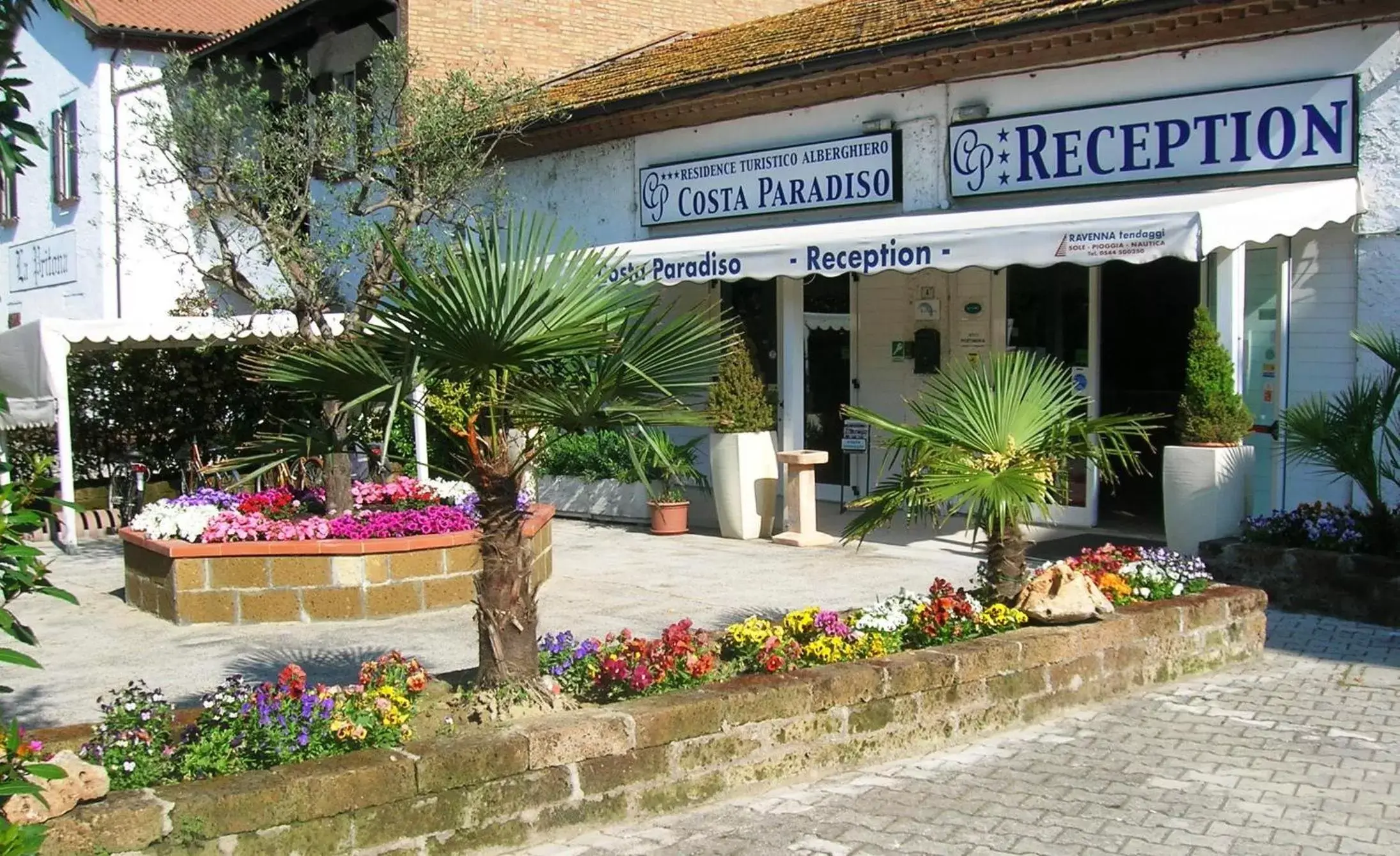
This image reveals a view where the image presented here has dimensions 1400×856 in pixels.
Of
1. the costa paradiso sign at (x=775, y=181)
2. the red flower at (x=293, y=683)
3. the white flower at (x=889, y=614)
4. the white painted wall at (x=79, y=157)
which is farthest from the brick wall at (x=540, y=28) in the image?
the red flower at (x=293, y=683)

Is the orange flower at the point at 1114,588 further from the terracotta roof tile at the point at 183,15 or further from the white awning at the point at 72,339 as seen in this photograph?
the terracotta roof tile at the point at 183,15

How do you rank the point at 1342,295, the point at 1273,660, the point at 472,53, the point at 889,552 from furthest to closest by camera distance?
1. the point at 472,53
2. the point at 889,552
3. the point at 1342,295
4. the point at 1273,660

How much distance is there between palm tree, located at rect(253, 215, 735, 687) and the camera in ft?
16.9

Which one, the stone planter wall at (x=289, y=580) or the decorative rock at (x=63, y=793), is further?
the stone planter wall at (x=289, y=580)

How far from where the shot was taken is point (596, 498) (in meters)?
14.3

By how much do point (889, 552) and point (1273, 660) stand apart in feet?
13.2

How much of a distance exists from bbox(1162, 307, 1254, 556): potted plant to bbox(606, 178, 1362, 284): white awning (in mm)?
709

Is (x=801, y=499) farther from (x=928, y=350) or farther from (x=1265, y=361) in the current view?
(x=1265, y=361)

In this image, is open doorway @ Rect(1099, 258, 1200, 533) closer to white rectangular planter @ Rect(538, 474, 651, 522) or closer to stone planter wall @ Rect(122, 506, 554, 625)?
white rectangular planter @ Rect(538, 474, 651, 522)

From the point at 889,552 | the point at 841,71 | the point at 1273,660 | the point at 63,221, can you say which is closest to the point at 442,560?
the point at 889,552

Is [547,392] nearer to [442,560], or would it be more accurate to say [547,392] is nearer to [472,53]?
[442,560]

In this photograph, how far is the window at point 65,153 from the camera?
23.3m

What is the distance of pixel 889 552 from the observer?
1144cm

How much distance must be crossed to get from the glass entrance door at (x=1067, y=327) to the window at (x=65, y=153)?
17037 millimetres
